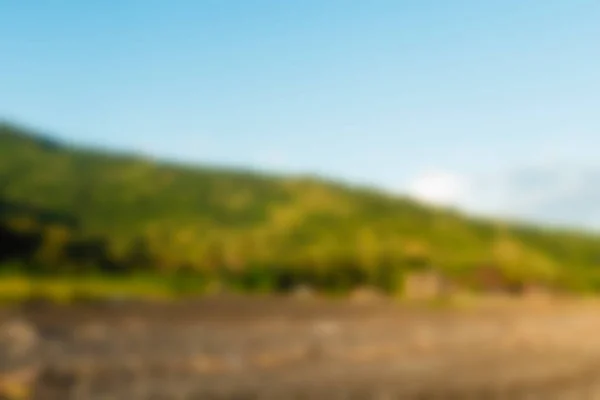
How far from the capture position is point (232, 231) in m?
30.8

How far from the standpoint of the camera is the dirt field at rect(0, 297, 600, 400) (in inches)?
424

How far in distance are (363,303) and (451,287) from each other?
5440mm

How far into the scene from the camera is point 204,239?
29625mm

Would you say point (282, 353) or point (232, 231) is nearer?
point (282, 353)

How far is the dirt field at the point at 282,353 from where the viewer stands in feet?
35.3

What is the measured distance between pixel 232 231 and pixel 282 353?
16348 millimetres

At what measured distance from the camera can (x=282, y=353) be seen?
14.6 metres

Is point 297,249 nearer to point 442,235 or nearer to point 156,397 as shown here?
point 442,235

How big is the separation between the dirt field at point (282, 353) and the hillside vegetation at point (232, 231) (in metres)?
3.86

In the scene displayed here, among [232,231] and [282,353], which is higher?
[232,231]

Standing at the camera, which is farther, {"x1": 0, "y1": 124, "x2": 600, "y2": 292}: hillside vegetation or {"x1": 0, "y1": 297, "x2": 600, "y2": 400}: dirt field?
{"x1": 0, "y1": 124, "x2": 600, "y2": 292}: hillside vegetation

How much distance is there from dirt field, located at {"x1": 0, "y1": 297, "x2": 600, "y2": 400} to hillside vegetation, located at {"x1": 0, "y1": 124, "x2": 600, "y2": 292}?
386 centimetres

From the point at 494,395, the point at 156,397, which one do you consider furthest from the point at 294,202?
the point at 156,397

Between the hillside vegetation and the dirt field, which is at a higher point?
the hillside vegetation
